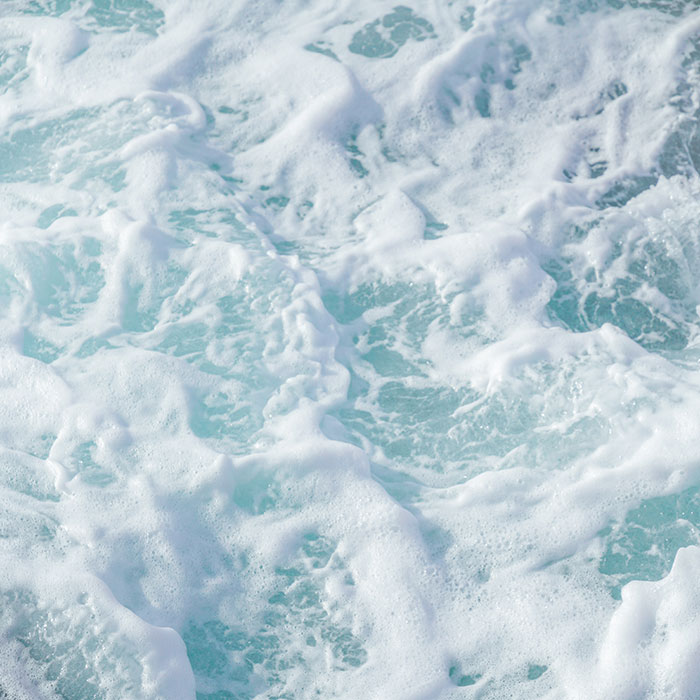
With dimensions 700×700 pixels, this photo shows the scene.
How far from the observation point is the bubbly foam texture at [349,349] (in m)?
2.92

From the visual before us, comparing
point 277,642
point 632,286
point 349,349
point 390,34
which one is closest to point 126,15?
point 390,34

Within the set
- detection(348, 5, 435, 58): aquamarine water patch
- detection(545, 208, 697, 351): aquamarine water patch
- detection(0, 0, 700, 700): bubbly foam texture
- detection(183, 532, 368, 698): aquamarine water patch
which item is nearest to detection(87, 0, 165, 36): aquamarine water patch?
detection(0, 0, 700, 700): bubbly foam texture

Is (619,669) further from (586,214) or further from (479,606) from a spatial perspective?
(586,214)

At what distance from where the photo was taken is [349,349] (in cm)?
379

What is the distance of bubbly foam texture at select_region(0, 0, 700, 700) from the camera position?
292 cm

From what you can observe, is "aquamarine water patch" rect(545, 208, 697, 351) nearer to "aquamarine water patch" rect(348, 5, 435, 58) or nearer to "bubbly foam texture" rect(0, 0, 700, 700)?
"bubbly foam texture" rect(0, 0, 700, 700)

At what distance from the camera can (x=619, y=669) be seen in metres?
2.77

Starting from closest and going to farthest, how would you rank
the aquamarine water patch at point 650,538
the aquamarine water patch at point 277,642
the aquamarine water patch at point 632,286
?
the aquamarine water patch at point 277,642 < the aquamarine water patch at point 650,538 < the aquamarine water patch at point 632,286

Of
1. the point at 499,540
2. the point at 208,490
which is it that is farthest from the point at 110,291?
the point at 499,540

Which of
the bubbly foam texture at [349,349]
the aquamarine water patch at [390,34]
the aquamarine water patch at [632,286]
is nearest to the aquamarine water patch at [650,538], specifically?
the bubbly foam texture at [349,349]

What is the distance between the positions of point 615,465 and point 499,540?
1.92ft

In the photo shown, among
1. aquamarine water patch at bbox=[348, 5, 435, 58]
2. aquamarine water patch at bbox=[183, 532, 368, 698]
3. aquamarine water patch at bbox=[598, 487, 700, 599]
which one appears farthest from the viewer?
aquamarine water patch at bbox=[348, 5, 435, 58]

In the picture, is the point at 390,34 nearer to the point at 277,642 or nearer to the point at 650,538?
the point at 650,538

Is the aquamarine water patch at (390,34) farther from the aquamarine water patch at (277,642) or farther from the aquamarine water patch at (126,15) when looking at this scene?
the aquamarine water patch at (277,642)
